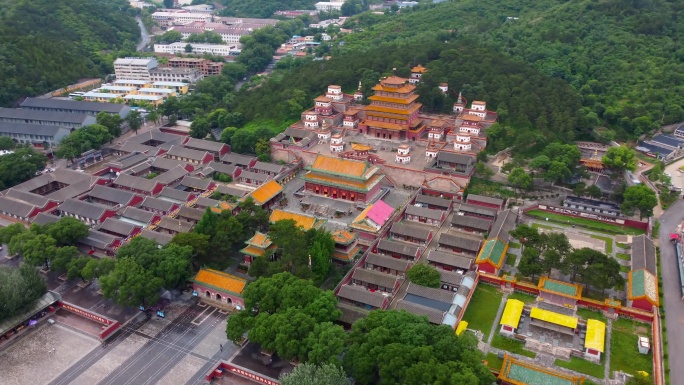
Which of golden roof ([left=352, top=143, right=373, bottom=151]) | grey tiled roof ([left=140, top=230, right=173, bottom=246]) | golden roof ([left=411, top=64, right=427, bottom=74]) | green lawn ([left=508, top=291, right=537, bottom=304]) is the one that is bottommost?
green lawn ([left=508, top=291, right=537, bottom=304])

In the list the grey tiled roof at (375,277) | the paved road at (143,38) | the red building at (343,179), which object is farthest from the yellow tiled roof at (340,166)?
the paved road at (143,38)

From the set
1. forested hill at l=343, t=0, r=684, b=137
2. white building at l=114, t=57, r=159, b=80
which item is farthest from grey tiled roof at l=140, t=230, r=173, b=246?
white building at l=114, t=57, r=159, b=80

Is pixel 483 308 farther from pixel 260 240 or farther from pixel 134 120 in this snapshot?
pixel 134 120

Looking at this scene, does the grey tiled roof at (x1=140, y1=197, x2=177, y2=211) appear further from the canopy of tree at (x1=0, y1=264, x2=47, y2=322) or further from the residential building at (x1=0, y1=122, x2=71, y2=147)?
the residential building at (x1=0, y1=122, x2=71, y2=147)

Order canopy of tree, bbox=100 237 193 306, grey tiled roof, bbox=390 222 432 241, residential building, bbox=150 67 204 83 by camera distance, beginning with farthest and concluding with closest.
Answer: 1. residential building, bbox=150 67 204 83
2. grey tiled roof, bbox=390 222 432 241
3. canopy of tree, bbox=100 237 193 306

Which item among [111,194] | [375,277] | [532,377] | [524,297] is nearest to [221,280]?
[375,277]

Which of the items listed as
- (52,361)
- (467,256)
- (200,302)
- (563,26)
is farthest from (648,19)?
(52,361)

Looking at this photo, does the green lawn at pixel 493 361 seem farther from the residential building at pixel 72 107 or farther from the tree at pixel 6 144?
the residential building at pixel 72 107
